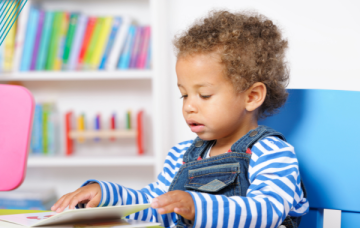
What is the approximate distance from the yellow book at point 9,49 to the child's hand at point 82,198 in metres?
1.18

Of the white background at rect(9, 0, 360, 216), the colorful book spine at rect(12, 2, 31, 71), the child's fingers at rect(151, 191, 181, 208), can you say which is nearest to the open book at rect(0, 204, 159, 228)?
the child's fingers at rect(151, 191, 181, 208)

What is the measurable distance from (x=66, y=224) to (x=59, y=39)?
1288mm

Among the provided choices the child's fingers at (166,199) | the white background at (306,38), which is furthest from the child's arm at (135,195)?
the white background at (306,38)

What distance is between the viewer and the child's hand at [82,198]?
71 cm

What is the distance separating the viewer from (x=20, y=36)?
1.71 meters

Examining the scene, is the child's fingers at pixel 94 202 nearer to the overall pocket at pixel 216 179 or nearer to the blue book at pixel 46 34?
the overall pocket at pixel 216 179

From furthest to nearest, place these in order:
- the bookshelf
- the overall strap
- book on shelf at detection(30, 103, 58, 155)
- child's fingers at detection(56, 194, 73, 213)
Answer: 1. the bookshelf
2. book on shelf at detection(30, 103, 58, 155)
3. the overall strap
4. child's fingers at detection(56, 194, 73, 213)

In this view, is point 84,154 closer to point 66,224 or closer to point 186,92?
point 186,92

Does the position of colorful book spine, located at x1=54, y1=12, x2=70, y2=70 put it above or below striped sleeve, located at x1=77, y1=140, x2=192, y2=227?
above

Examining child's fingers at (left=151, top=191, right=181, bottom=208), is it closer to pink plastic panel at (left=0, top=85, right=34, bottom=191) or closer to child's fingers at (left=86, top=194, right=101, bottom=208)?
child's fingers at (left=86, top=194, right=101, bottom=208)

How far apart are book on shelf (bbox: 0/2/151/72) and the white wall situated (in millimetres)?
295

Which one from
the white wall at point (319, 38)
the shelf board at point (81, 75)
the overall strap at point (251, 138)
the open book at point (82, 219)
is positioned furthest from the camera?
the shelf board at point (81, 75)

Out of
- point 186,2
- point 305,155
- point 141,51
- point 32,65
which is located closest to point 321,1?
point 186,2

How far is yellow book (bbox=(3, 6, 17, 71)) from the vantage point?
171cm
